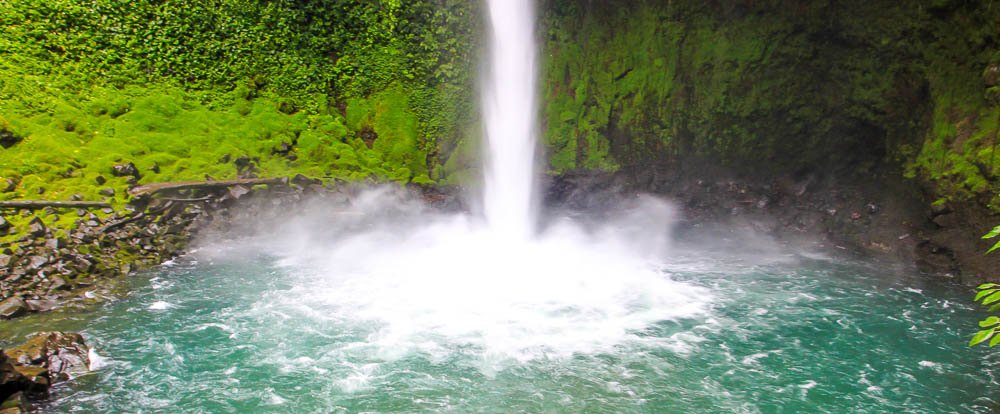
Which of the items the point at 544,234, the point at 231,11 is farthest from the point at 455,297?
the point at 231,11

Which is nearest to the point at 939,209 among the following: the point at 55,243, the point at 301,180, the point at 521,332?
the point at 521,332

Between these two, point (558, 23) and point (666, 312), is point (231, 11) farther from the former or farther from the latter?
point (666, 312)

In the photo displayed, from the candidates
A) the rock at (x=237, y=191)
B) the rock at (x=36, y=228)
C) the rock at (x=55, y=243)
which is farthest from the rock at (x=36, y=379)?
the rock at (x=237, y=191)

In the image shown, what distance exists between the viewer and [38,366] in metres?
9.17

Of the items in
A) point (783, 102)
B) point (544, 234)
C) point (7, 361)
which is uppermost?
point (783, 102)

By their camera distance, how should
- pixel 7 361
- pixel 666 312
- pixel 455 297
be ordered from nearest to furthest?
pixel 7 361, pixel 666 312, pixel 455 297

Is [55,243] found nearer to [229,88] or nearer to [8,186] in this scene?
[8,186]

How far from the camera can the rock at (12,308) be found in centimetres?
1159

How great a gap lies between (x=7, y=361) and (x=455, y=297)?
8.07 m

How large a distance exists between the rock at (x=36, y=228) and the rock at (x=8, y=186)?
2039 mm

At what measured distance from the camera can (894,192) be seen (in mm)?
17500

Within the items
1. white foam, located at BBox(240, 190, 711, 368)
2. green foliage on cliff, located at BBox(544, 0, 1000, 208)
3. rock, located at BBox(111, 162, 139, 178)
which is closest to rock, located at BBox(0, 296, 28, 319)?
white foam, located at BBox(240, 190, 711, 368)

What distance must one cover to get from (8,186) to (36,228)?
255cm

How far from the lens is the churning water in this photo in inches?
363
